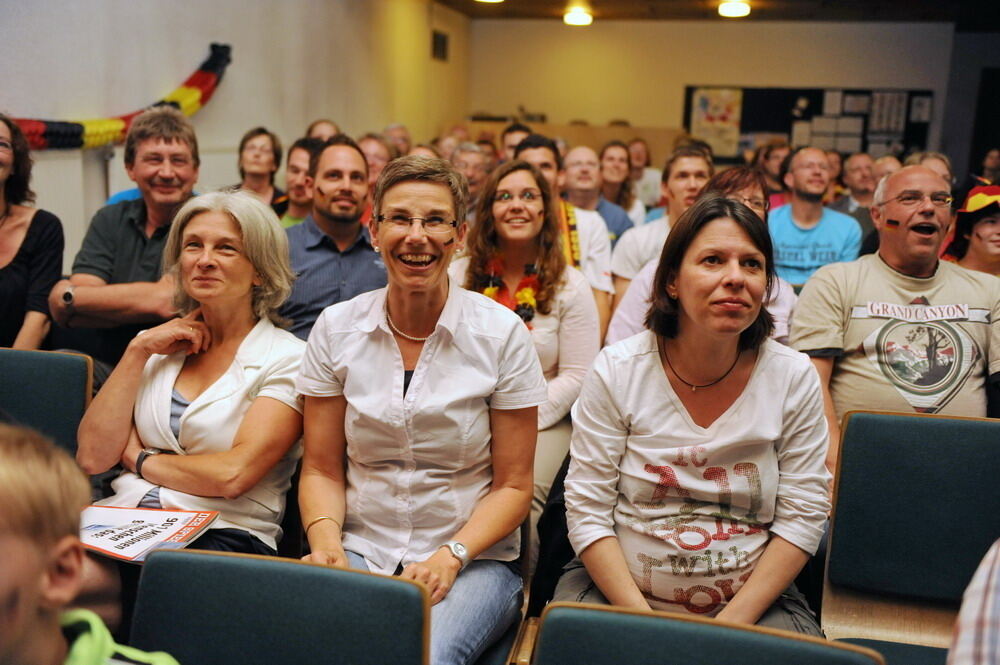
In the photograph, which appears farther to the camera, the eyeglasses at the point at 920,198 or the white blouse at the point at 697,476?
the eyeglasses at the point at 920,198

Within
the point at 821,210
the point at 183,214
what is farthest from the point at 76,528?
the point at 821,210

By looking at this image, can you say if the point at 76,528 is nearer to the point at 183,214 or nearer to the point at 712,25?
the point at 183,214

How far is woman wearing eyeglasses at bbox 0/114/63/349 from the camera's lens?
9.00 ft

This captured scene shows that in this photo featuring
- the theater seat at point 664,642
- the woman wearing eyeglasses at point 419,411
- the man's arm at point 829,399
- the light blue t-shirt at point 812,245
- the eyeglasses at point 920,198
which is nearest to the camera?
the theater seat at point 664,642

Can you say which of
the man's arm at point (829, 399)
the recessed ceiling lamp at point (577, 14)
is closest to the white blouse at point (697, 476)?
the man's arm at point (829, 399)

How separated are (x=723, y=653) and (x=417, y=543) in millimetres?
821

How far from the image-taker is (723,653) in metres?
1.12

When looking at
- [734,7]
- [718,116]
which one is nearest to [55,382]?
[734,7]

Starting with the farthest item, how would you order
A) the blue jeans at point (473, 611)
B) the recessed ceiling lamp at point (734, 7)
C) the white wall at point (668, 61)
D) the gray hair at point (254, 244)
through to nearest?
the white wall at point (668, 61) → the recessed ceiling lamp at point (734, 7) → the gray hair at point (254, 244) → the blue jeans at point (473, 611)

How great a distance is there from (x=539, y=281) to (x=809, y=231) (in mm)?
2058

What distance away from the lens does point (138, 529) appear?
1.68 m

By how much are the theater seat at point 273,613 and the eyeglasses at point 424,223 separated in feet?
2.59

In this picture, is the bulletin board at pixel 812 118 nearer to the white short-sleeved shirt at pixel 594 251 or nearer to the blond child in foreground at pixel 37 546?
the white short-sleeved shirt at pixel 594 251

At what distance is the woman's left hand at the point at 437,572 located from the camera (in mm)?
1589
